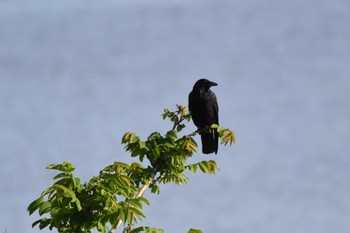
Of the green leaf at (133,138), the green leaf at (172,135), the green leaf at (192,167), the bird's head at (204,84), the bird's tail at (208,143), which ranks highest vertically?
the bird's head at (204,84)

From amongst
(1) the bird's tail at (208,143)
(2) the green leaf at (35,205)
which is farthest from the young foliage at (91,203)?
(1) the bird's tail at (208,143)

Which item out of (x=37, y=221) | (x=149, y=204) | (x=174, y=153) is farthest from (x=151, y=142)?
(x=37, y=221)

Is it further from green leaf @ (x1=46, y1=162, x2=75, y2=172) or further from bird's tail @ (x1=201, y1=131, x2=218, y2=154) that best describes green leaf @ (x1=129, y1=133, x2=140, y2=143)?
bird's tail @ (x1=201, y1=131, x2=218, y2=154)

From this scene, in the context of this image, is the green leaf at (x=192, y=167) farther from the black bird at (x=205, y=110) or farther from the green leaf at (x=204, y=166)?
the black bird at (x=205, y=110)

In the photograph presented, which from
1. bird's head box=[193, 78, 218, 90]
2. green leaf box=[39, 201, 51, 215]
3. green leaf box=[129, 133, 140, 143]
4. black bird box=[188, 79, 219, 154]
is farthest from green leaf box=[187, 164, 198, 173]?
bird's head box=[193, 78, 218, 90]

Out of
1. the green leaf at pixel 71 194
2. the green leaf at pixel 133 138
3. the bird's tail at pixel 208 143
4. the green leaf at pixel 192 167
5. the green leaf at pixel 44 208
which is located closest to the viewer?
the green leaf at pixel 71 194

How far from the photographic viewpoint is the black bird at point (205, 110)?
36.2 feet

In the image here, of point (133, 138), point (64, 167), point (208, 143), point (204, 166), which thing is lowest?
point (64, 167)

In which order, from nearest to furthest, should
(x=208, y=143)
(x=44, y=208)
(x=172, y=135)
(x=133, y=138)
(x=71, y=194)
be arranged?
(x=71, y=194), (x=44, y=208), (x=133, y=138), (x=172, y=135), (x=208, y=143)

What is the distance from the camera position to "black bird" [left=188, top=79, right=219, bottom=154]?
1104cm

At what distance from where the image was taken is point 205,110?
11.1 m

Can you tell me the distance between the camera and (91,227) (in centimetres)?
524

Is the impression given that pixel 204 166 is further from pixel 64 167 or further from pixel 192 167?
pixel 64 167

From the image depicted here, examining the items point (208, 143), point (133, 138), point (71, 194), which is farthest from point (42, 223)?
point (208, 143)
